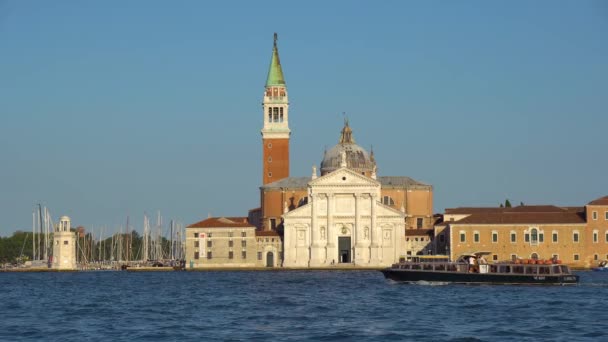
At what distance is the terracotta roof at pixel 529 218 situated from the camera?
120 m

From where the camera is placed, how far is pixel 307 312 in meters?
58.9

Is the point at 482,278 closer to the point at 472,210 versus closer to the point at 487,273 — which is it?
the point at 487,273

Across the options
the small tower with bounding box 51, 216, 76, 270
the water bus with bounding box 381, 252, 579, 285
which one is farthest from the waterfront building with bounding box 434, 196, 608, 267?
the small tower with bounding box 51, 216, 76, 270

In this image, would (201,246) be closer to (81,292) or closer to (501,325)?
(81,292)

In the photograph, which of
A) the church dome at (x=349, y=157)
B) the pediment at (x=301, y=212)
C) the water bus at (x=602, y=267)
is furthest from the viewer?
the church dome at (x=349, y=157)

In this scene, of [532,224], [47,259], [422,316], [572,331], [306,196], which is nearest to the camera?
[572,331]

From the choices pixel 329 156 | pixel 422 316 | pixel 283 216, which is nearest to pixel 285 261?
pixel 283 216

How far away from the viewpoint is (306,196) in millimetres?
129875

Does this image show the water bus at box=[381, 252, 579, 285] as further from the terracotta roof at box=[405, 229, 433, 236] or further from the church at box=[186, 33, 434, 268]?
the terracotta roof at box=[405, 229, 433, 236]

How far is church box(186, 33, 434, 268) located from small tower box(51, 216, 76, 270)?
1188 cm

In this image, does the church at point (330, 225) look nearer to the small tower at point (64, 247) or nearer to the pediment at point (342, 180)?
the pediment at point (342, 180)

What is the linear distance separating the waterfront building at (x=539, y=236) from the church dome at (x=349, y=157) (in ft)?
52.0

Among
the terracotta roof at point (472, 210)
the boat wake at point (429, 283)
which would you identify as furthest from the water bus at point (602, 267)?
the boat wake at point (429, 283)

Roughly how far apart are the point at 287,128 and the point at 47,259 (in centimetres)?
2760
